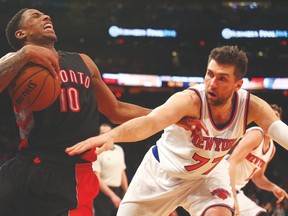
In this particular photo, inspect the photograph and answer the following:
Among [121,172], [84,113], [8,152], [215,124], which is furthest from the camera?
[8,152]

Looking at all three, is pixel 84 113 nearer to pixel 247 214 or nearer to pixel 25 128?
pixel 25 128

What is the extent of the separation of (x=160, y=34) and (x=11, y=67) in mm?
16852

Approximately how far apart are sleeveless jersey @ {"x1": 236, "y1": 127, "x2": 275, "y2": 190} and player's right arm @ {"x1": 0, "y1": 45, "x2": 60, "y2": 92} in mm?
3002

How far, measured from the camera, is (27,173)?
10.2 ft

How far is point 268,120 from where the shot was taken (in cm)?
391

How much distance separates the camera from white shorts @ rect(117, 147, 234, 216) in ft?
13.4

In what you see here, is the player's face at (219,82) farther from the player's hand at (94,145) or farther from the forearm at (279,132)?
the player's hand at (94,145)

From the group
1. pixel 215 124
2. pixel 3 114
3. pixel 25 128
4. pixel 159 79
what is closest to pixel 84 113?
pixel 25 128

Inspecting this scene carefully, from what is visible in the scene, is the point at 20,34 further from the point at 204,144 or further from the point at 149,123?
the point at 204,144

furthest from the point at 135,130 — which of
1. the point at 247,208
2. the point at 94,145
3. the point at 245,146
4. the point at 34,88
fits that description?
the point at 247,208

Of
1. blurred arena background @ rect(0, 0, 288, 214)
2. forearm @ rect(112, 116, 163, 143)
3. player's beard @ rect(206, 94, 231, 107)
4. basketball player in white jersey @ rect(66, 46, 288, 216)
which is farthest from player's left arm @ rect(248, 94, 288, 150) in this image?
blurred arena background @ rect(0, 0, 288, 214)

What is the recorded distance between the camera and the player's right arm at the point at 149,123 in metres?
2.66

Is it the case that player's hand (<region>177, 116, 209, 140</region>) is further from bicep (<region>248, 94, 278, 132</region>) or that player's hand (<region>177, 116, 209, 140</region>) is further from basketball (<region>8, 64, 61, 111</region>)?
basketball (<region>8, 64, 61, 111</region>)

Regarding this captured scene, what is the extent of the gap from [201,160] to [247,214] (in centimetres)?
161
